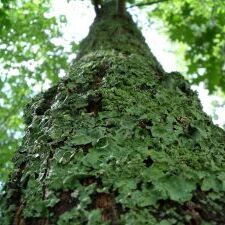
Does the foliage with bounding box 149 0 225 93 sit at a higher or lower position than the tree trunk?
lower

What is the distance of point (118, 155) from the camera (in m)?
1.52

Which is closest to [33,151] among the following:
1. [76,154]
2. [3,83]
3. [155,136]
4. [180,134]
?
[76,154]

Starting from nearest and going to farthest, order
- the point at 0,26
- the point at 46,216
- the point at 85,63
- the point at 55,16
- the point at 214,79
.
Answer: the point at 46,216
the point at 85,63
the point at 0,26
the point at 214,79
the point at 55,16

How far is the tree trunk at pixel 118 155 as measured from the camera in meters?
1.33

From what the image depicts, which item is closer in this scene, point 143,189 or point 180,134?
point 143,189

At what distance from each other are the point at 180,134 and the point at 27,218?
766mm

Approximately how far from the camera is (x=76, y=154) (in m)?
1.56

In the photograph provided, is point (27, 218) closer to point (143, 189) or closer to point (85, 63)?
point (143, 189)

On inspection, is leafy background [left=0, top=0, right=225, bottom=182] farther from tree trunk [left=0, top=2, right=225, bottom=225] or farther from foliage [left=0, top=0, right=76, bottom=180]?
tree trunk [left=0, top=2, right=225, bottom=225]

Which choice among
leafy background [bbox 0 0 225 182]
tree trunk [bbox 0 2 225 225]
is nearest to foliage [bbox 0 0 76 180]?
leafy background [bbox 0 0 225 182]

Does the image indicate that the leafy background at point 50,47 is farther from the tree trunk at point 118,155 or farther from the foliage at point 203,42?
the tree trunk at point 118,155

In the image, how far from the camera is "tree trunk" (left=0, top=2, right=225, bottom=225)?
133 centimetres

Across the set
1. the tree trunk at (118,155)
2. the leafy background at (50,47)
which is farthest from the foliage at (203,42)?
the tree trunk at (118,155)

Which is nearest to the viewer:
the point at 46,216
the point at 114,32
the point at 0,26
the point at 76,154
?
the point at 46,216
